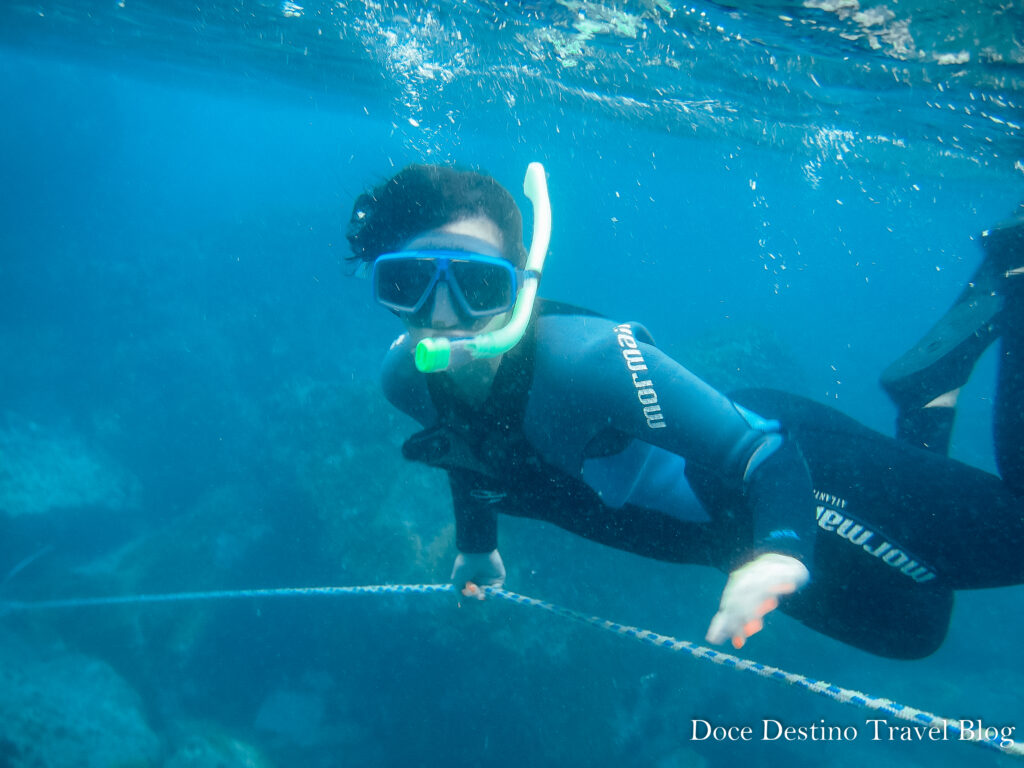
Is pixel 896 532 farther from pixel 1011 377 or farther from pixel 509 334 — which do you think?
pixel 509 334

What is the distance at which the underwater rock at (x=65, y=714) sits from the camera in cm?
728

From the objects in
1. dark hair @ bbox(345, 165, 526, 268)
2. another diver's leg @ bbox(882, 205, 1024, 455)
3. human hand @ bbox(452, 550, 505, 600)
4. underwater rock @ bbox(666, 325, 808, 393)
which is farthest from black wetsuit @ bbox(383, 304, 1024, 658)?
underwater rock @ bbox(666, 325, 808, 393)

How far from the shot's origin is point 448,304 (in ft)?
7.54

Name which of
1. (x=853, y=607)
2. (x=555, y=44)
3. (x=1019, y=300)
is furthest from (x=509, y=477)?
(x=555, y=44)

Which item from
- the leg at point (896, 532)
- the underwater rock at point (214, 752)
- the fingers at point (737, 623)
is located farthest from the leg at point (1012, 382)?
the underwater rock at point (214, 752)

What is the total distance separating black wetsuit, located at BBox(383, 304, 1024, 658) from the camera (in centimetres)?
212

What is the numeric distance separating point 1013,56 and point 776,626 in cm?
956

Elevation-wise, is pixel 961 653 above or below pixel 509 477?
below

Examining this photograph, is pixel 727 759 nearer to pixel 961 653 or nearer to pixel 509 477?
pixel 961 653

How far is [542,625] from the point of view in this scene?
805 cm

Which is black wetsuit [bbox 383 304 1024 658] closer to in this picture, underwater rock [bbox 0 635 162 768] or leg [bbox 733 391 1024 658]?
leg [bbox 733 391 1024 658]

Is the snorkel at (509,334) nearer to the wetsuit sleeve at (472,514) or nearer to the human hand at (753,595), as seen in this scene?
the wetsuit sleeve at (472,514)

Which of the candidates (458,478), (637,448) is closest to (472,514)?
(458,478)

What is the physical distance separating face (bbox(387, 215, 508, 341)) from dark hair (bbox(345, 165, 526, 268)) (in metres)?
0.05
